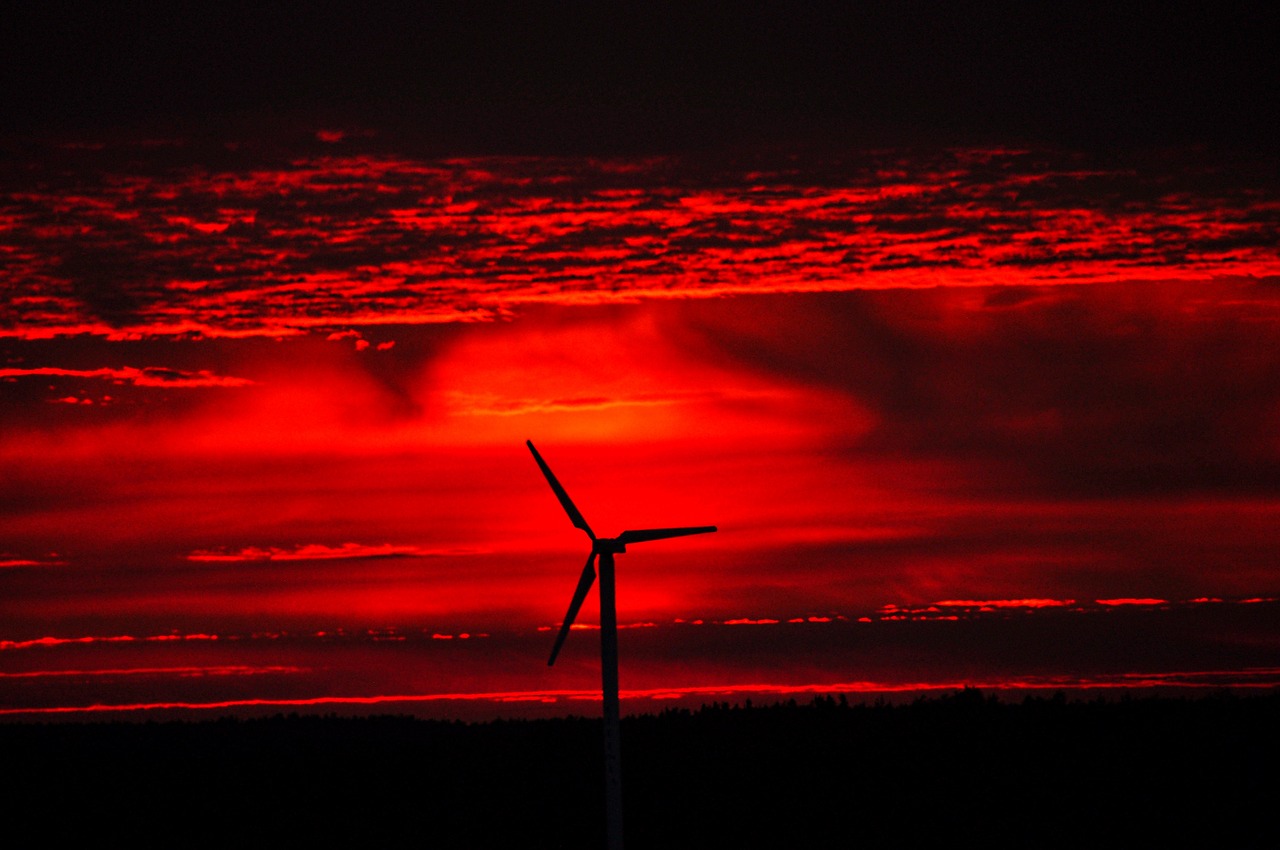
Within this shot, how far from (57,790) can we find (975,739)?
6415 cm

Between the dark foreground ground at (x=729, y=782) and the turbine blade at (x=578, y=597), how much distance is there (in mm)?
37709

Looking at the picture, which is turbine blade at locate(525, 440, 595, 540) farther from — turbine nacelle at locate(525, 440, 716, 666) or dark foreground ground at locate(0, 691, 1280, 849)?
dark foreground ground at locate(0, 691, 1280, 849)

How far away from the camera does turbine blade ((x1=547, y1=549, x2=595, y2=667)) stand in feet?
172

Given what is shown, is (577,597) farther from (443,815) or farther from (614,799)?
(443,815)

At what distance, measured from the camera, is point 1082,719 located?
110 metres

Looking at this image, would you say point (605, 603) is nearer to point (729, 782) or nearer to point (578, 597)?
point (578, 597)

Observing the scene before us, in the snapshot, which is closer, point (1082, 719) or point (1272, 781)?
point (1272, 781)

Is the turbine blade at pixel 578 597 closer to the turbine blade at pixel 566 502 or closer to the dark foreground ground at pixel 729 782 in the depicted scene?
the turbine blade at pixel 566 502

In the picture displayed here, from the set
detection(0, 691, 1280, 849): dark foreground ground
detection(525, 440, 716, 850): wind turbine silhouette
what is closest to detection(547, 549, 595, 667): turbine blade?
detection(525, 440, 716, 850): wind turbine silhouette

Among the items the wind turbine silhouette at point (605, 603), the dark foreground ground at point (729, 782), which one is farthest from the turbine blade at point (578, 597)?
the dark foreground ground at point (729, 782)

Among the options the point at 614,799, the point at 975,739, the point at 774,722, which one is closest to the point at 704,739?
the point at 774,722

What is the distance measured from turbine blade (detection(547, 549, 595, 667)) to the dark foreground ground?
3771cm

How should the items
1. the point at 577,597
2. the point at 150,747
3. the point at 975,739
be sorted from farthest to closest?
the point at 150,747 < the point at 975,739 < the point at 577,597

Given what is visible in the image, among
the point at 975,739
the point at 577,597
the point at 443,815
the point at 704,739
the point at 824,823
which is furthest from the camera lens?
the point at 704,739
